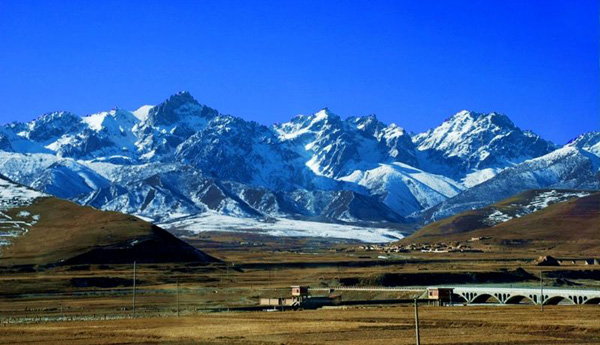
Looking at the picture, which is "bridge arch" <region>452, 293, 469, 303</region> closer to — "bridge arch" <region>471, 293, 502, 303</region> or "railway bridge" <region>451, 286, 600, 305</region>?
"railway bridge" <region>451, 286, 600, 305</region>

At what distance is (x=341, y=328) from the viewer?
109 metres

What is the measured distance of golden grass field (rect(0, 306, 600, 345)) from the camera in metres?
96.9

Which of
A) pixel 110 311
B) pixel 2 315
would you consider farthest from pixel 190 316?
pixel 2 315

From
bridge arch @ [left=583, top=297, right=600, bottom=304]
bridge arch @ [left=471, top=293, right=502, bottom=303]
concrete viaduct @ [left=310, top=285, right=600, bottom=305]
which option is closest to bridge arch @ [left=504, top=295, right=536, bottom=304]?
concrete viaduct @ [left=310, top=285, right=600, bottom=305]

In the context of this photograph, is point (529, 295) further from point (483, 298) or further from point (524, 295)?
point (483, 298)

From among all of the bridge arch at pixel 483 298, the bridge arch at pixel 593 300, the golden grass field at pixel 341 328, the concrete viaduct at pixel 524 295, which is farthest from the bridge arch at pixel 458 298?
the golden grass field at pixel 341 328

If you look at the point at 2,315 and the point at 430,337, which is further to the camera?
the point at 2,315

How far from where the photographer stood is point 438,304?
152 metres

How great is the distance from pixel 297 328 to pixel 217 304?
157 feet

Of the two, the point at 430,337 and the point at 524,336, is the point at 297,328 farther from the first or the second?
the point at 524,336

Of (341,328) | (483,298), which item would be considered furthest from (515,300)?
(341,328)

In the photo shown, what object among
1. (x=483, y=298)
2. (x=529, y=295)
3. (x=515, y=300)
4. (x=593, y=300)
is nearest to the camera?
(x=593, y=300)

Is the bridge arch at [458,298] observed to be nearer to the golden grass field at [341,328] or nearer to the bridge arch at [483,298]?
the bridge arch at [483,298]

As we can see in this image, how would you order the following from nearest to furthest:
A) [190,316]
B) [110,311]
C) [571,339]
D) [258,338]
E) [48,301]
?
[571,339] → [258,338] → [190,316] → [110,311] → [48,301]
